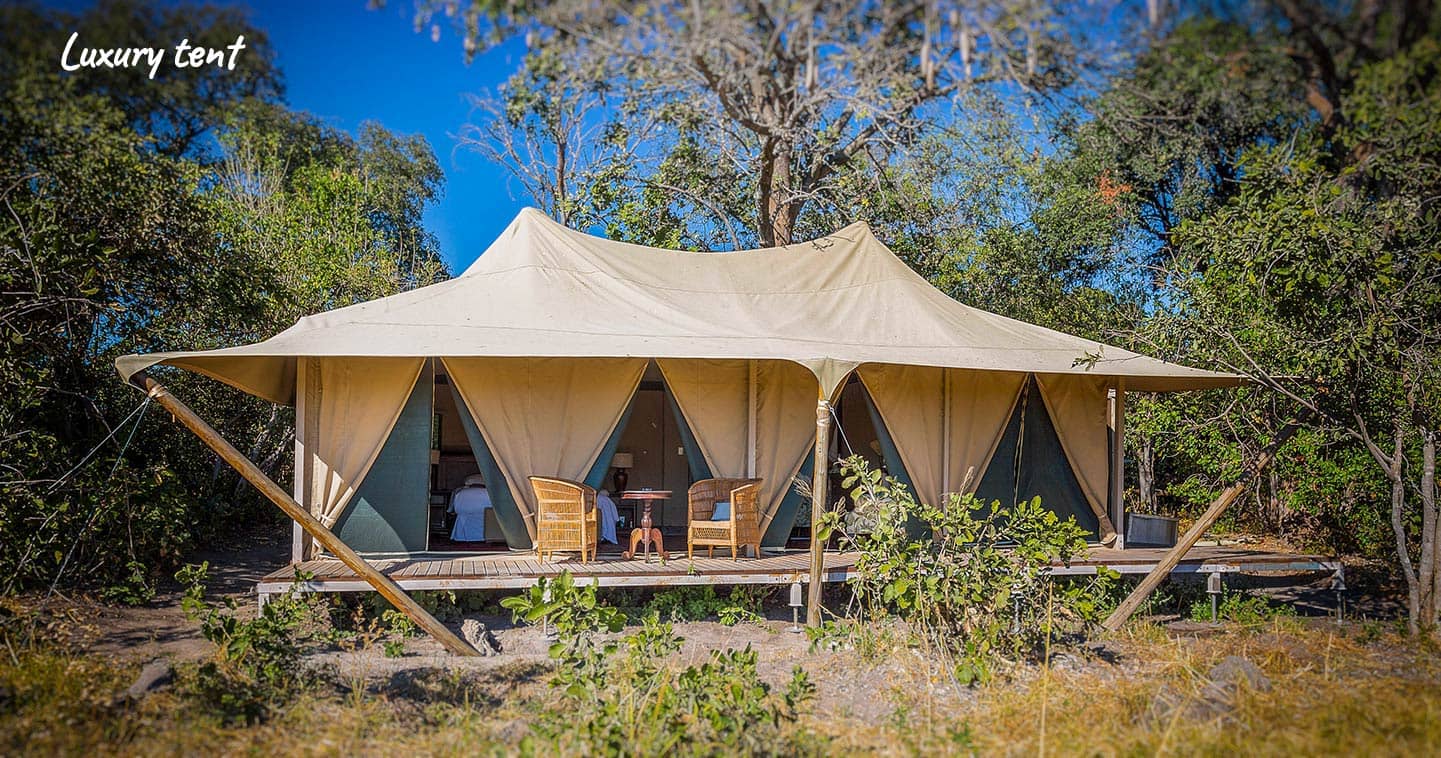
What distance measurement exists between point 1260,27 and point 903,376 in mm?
3739

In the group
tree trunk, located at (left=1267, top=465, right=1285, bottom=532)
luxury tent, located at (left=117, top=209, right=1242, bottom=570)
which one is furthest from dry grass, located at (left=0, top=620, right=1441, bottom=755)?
tree trunk, located at (left=1267, top=465, right=1285, bottom=532)

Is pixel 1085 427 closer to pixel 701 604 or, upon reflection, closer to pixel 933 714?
pixel 701 604

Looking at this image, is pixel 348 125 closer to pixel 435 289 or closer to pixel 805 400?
pixel 435 289

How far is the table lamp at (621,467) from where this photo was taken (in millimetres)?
9727

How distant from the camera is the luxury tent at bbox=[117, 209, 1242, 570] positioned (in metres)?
6.79

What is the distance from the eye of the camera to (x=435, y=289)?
24.2 feet

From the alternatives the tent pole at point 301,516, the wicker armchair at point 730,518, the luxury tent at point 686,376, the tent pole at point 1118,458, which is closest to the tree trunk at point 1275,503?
the luxury tent at point 686,376

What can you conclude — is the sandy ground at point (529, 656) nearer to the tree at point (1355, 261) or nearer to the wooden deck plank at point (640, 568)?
the wooden deck plank at point (640, 568)

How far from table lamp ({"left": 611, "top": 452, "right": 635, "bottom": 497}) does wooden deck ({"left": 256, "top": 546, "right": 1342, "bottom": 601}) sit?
2.45m

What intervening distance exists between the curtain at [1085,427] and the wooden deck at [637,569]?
62cm

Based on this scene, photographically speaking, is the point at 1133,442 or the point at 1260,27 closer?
the point at 1260,27

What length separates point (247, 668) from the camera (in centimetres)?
477

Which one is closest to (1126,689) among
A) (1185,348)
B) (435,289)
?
(1185,348)

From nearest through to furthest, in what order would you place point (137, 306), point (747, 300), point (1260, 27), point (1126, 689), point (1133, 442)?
point (1260, 27)
point (1126, 689)
point (137, 306)
point (747, 300)
point (1133, 442)
